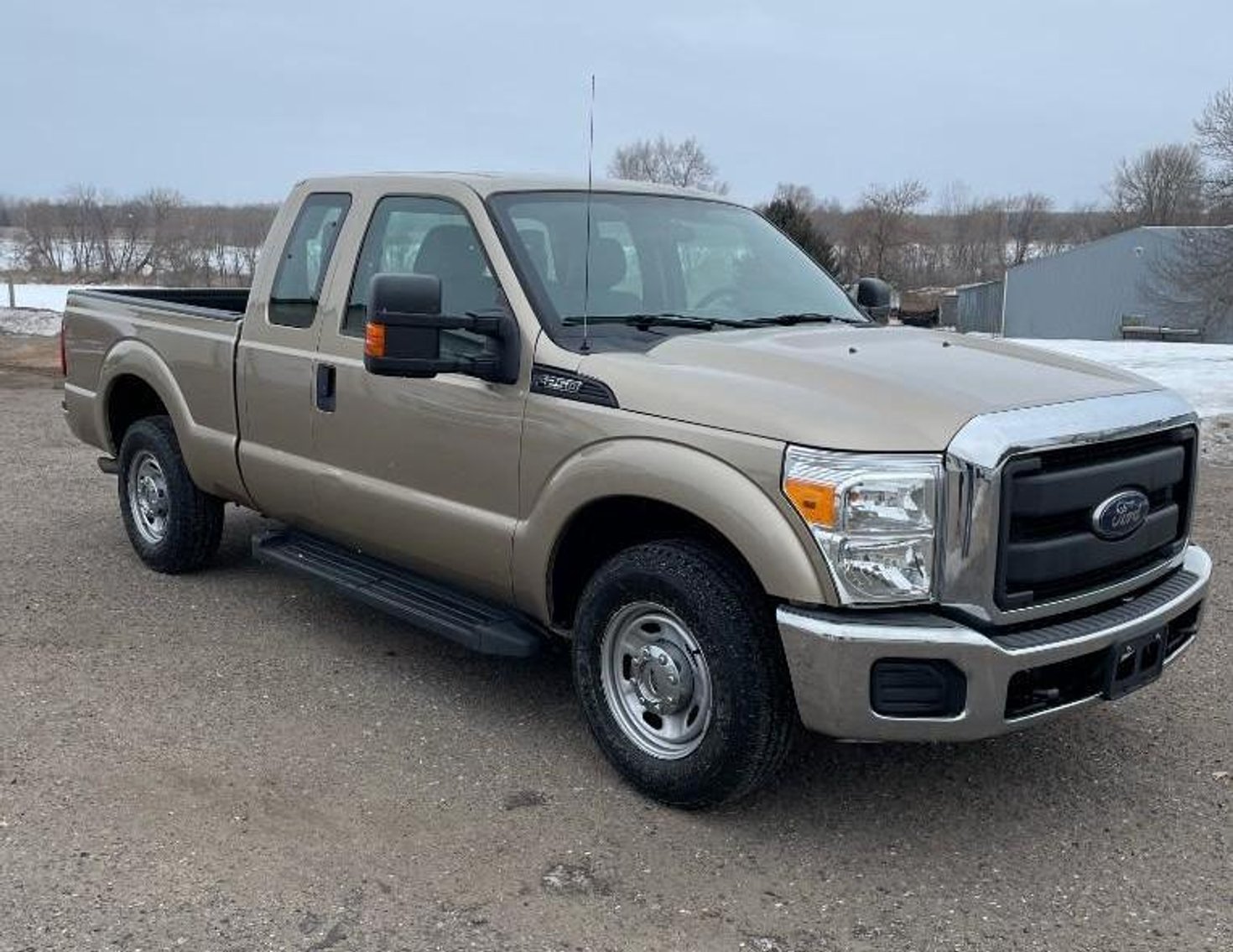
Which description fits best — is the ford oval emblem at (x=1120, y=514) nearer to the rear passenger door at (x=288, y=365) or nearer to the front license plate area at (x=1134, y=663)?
the front license plate area at (x=1134, y=663)

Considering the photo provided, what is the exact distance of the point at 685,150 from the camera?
77.7ft

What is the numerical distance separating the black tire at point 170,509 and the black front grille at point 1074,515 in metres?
4.16

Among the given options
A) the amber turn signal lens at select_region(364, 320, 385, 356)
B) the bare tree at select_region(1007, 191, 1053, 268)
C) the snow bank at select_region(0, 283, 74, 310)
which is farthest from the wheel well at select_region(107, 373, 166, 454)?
the bare tree at select_region(1007, 191, 1053, 268)

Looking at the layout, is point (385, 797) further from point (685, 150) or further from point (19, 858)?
point (685, 150)

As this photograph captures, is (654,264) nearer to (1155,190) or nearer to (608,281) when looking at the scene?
(608,281)

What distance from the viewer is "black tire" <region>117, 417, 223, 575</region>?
237 inches

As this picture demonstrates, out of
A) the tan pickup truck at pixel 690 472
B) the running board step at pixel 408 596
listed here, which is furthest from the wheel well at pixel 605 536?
the running board step at pixel 408 596

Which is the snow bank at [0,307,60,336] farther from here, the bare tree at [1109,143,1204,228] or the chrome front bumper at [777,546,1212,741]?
the bare tree at [1109,143,1204,228]

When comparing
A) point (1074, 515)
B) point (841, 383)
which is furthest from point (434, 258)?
point (1074, 515)

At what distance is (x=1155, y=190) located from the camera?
85688 millimetres

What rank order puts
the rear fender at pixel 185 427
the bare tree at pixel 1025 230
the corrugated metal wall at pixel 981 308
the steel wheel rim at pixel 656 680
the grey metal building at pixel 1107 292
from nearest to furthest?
1. the steel wheel rim at pixel 656 680
2. the rear fender at pixel 185 427
3. the grey metal building at pixel 1107 292
4. the corrugated metal wall at pixel 981 308
5. the bare tree at pixel 1025 230

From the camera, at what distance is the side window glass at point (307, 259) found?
A: 5055 millimetres

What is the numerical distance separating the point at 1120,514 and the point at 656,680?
1466mm

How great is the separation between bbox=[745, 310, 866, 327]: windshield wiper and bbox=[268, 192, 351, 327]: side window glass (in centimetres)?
184
